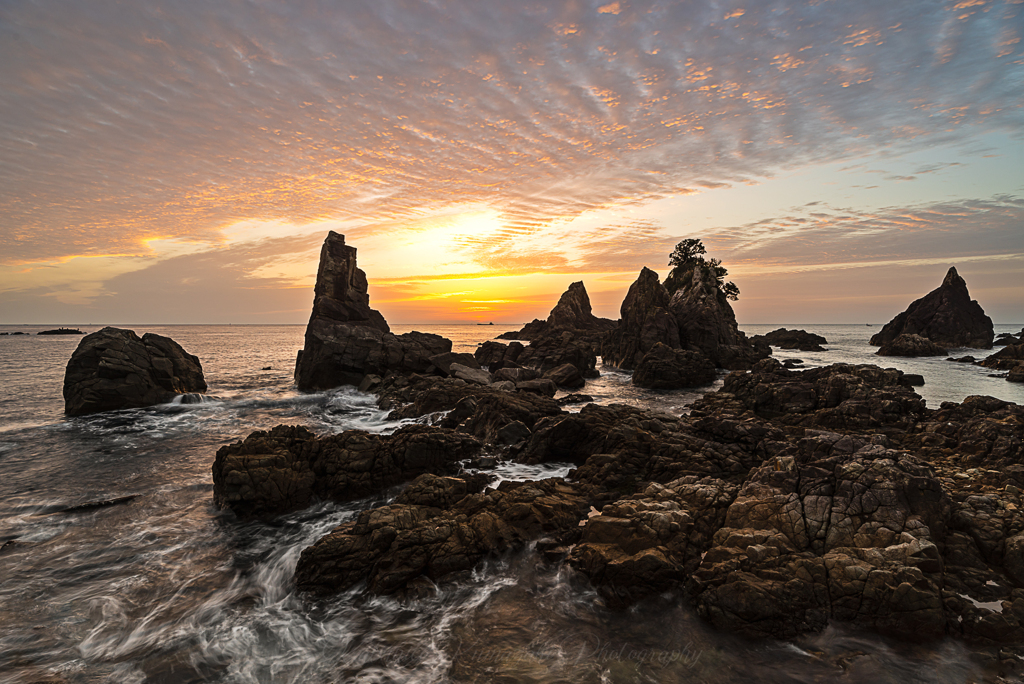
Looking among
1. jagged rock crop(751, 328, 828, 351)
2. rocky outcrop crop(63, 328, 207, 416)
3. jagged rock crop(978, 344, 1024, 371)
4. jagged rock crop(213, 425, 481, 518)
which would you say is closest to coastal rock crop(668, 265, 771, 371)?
jagged rock crop(978, 344, 1024, 371)

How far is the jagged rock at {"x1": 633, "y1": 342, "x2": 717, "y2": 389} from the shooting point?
44.8 meters

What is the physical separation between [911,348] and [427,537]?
94433 millimetres

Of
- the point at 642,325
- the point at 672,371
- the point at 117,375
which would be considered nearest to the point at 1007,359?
the point at 642,325

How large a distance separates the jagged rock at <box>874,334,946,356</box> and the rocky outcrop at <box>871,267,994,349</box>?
28.4ft

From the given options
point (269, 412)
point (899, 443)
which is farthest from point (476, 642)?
point (269, 412)

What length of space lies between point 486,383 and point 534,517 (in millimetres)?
26180

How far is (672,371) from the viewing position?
4491cm

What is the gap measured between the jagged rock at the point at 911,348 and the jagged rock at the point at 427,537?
8831 centimetres

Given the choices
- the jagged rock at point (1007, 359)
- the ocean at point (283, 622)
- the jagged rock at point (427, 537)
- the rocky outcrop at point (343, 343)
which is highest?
the rocky outcrop at point (343, 343)

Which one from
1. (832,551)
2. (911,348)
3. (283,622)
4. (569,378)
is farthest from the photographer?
(911,348)

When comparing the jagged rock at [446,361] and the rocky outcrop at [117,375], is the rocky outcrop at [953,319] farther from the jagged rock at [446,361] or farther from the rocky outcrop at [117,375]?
the rocky outcrop at [117,375]

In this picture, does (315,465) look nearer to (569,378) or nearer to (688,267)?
(569,378)

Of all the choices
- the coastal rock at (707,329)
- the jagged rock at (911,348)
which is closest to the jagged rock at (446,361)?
the coastal rock at (707,329)

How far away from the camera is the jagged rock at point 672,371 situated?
4475cm
